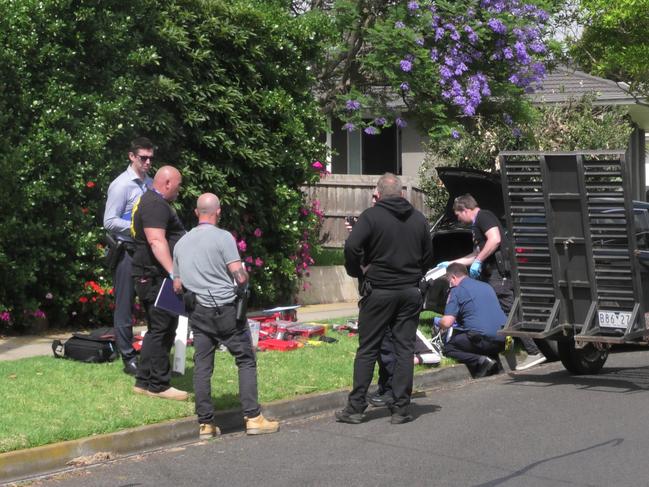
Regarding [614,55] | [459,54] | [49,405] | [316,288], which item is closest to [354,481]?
[49,405]

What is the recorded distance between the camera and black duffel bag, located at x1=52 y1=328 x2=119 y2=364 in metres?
9.98

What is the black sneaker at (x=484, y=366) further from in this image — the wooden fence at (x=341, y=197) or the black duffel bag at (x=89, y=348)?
the wooden fence at (x=341, y=197)

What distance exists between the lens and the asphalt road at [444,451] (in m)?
6.89

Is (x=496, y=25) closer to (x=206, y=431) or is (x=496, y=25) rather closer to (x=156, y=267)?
(x=156, y=267)

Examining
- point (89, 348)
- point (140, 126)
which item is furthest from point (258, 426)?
point (140, 126)

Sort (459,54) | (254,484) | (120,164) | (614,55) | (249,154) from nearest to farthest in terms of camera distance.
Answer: (254,484) → (120,164) → (249,154) → (459,54) → (614,55)

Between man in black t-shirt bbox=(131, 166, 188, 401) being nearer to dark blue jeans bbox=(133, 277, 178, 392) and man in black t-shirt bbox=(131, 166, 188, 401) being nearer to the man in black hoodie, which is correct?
dark blue jeans bbox=(133, 277, 178, 392)

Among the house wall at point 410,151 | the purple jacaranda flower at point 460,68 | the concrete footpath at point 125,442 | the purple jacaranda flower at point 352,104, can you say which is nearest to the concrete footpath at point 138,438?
the concrete footpath at point 125,442

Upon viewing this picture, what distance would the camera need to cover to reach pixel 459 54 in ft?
54.4

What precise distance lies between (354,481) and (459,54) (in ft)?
35.8

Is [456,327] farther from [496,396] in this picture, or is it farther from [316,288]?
[316,288]

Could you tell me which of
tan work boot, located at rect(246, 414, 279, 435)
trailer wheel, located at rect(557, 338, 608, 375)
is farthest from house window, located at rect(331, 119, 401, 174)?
tan work boot, located at rect(246, 414, 279, 435)

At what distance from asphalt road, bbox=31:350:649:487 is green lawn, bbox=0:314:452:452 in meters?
0.41

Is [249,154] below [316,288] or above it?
above
